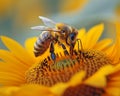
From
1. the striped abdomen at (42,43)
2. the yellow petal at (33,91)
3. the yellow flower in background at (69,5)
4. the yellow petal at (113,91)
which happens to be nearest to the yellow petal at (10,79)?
the striped abdomen at (42,43)

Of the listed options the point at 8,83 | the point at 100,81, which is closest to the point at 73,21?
the point at 8,83

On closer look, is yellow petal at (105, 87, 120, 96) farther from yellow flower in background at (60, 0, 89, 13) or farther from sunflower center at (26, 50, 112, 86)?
yellow flower in background at (60, 0, 89, 13)

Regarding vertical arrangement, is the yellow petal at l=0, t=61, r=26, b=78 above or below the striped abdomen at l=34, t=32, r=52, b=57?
below

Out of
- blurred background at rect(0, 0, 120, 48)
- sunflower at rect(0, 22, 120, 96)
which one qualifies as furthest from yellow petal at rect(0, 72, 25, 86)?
blurred background at rect(0, 0, 120, 48)

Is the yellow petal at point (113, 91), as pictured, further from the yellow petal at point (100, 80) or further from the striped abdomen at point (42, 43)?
the striped abdomen at point (42, 43)

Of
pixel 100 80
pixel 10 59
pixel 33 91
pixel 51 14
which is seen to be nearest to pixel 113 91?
pixel 100 80

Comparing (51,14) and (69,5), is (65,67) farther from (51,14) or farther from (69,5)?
(69,5)

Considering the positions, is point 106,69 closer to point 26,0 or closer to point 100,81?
point 100,81
